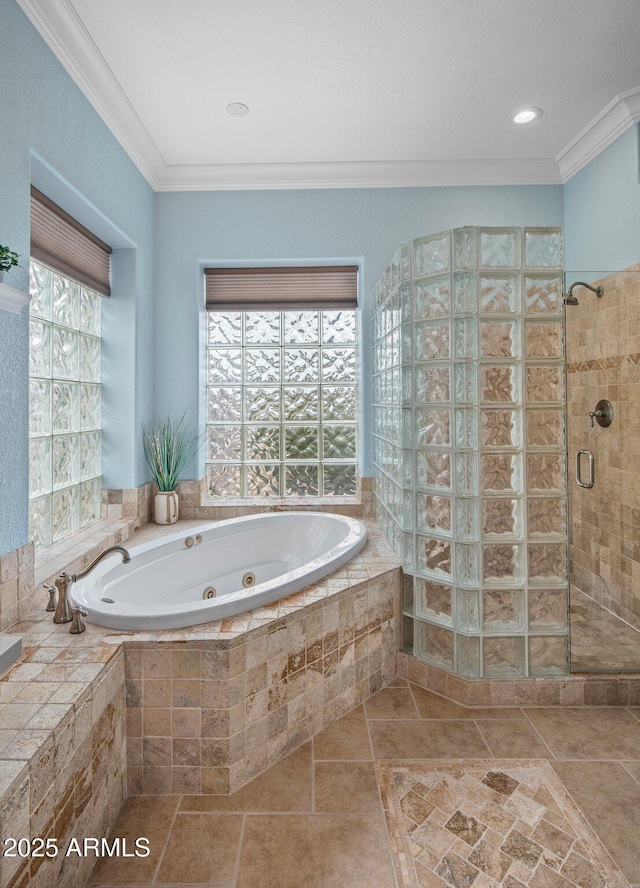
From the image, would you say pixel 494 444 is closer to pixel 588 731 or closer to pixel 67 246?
pixel 588 731

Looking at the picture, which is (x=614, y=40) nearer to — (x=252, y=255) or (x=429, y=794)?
(x=252, y=255)

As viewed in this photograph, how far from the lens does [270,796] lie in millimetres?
1513

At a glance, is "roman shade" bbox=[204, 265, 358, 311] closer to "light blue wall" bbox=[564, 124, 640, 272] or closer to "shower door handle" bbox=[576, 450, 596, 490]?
"light blue wall" bbox=[564, 124, 640, 272]

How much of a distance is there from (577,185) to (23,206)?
289cm

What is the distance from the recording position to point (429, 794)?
152 cm

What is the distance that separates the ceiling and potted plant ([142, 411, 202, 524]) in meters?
1.52

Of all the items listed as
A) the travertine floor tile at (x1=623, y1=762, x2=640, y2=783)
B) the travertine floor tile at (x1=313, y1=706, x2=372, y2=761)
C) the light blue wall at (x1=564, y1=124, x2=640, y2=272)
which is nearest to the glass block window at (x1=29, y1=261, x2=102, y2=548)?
the travertine floor tile at (x1=313, y1=706, x2=372, y2=761)

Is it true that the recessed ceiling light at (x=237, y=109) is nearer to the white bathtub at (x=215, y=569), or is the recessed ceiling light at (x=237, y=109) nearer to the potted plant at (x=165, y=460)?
the potted plant at (x=165, y=460)

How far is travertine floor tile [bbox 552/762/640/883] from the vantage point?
1.33 meters

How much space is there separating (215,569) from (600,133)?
3080 mm

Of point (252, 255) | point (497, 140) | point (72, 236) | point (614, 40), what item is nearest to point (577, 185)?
point (497, 140)

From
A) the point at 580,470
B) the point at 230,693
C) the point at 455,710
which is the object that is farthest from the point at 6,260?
the point at 580,470

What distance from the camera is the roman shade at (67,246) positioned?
202cm

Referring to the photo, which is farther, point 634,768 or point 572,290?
point 572,290
